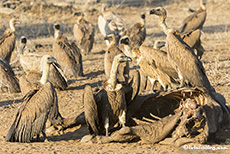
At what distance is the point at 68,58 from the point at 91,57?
2304mm

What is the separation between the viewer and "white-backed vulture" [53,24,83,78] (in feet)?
30.9

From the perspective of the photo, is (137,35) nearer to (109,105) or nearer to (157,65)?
(157,65)

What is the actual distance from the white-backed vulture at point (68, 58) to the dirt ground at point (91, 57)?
0.83 feet

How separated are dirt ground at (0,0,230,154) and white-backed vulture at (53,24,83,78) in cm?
25

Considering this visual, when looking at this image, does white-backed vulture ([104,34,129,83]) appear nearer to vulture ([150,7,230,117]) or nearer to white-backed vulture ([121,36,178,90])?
white-backed vulture ([121,36,178,90])

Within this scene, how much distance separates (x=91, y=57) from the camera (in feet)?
39.0

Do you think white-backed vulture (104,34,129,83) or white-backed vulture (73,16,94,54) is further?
white-backed vulture (73,16,94,54)

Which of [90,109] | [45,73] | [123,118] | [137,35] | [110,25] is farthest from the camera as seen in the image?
[110,25]

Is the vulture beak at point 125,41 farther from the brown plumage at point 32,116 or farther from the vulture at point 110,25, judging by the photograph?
the vulture at point 110,25

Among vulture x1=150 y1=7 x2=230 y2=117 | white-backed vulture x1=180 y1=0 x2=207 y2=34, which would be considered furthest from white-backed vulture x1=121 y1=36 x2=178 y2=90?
white-backed vulture x1=180 y1=0 x2=207 y2=34

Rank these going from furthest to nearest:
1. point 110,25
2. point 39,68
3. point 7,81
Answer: point 110,25 < point 39,68 < point 7,81

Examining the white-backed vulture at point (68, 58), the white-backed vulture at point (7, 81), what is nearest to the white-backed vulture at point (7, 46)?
the white-backed vulture at point (68, 58)

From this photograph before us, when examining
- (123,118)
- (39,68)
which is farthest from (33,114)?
(39,68)

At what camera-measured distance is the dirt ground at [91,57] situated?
4836 mm
